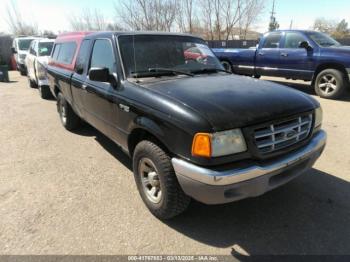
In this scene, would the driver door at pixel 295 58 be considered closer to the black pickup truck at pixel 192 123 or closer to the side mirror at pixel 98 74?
the black pickup truck at pixel 192 123

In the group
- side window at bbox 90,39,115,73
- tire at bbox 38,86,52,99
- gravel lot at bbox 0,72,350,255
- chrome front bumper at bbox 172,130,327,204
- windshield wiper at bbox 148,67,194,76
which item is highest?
side window at bbox 90,39,115,73

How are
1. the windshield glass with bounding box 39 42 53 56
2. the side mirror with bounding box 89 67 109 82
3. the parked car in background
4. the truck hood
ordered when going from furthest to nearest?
the parked car in background
the windshield glass with bounding box 39 42 53 56
the side mirror with bounding box 89 67 109 82
the truck hood

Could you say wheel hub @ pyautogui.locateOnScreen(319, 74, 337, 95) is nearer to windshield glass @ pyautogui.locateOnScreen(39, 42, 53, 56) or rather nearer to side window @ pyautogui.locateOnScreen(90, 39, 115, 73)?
side window @ pyautogui.locateOnScreen(90, 39, 115, 73)

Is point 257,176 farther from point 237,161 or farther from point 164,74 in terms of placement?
point 164,74

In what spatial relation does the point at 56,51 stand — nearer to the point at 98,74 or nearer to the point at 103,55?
the point at 103,55

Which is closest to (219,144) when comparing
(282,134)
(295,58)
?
(282,134)

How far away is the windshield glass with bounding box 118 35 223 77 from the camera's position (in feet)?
11.5

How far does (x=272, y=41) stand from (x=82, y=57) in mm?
6962

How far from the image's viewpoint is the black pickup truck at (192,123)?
2.42 metres

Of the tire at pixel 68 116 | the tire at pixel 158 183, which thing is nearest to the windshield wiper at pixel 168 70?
the tire at pixel 158 183

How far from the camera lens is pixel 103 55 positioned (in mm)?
3947

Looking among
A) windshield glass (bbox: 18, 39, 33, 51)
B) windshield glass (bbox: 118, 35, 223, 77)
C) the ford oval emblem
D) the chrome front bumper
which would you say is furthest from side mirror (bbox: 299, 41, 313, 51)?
windshield glass (bbox: 18, 39, 33, 51)

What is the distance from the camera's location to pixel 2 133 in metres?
5.96

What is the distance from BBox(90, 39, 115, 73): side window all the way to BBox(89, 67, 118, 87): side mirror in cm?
17
